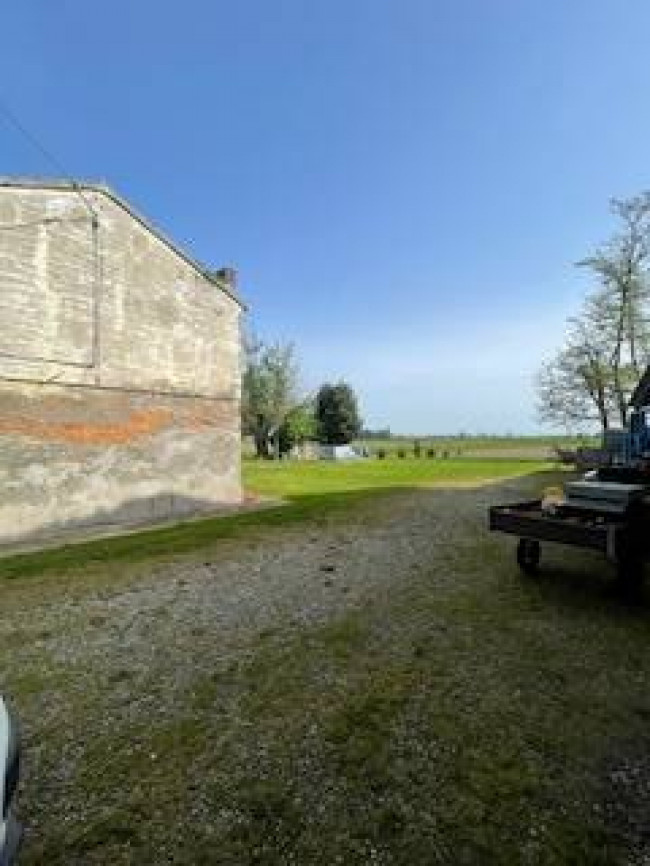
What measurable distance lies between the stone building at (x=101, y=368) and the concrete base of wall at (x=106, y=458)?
0.09 feet

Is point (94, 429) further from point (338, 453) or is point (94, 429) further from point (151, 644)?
point (338, 453)

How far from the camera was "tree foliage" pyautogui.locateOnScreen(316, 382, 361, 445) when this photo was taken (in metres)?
63.6

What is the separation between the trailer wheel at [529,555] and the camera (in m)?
7.81

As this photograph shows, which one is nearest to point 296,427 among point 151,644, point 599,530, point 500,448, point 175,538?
point 500,448

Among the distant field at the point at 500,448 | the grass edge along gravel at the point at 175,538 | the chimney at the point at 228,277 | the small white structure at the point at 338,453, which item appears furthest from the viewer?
the small white structure at the point at 338,453

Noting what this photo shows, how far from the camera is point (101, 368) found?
1362 centimetres

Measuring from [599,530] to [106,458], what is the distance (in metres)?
11.2

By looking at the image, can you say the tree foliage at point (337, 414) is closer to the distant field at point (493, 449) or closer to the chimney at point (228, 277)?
the distant field at point (493, 449)

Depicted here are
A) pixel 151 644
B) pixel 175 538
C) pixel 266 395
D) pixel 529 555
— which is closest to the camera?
pixel 151 644

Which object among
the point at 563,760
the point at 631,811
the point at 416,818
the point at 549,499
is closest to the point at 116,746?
the point at 416,818

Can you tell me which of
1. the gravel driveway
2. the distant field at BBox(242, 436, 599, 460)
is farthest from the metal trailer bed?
the distant field at BBox(242, 436, 599, 460)

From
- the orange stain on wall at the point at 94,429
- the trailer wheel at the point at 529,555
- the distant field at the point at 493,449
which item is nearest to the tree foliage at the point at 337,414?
the distant field at the point at 493,449

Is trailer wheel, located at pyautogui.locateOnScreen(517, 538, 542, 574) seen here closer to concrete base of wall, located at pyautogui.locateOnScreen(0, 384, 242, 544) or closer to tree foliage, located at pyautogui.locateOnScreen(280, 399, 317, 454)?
concrete base of wall, located at pyautogui.locateOnScreen(0, 384, 242, 544)

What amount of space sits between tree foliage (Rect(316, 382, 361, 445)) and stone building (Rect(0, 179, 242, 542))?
4630 cm
